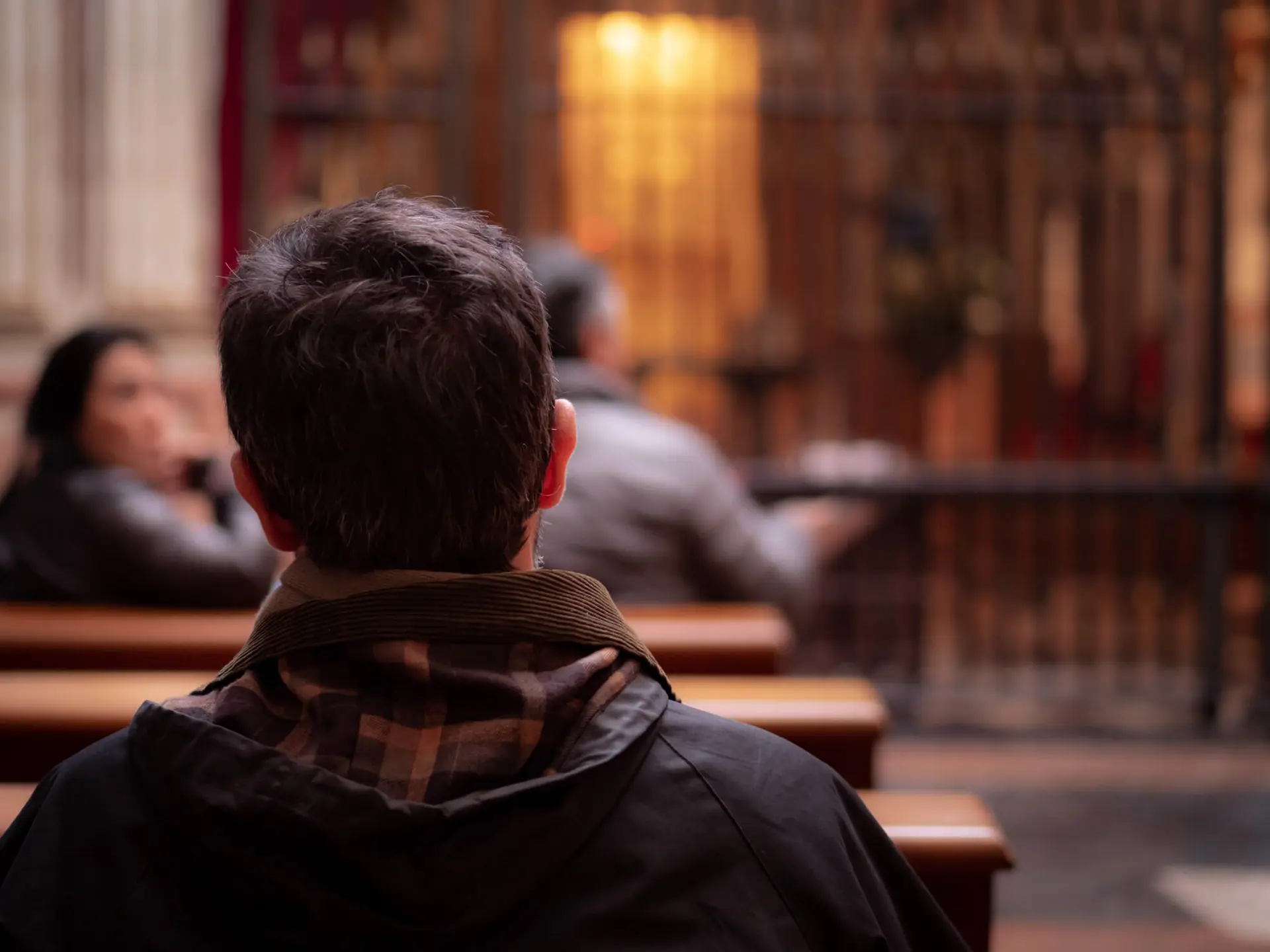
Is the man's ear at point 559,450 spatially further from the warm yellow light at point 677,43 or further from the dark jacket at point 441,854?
the warm yellow light at point 677,43

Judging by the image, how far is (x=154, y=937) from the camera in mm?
814

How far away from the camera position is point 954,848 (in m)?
1.26

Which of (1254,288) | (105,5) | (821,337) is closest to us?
(105,5)

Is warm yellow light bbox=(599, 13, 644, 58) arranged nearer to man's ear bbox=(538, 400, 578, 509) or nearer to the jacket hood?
man's ear bbox=(538, 400, 578, 509)

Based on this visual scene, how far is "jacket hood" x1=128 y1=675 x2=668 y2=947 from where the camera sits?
781 millimetres

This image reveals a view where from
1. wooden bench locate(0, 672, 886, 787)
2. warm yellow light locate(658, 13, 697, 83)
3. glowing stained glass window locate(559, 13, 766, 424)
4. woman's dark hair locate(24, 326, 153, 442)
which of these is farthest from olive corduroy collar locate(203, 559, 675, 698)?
warm yellow light locate(658, 13, 697, 83)

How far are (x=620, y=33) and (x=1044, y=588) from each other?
2.69 metres

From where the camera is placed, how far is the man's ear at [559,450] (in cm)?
96

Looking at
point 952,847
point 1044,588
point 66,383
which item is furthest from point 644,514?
point 1044,588

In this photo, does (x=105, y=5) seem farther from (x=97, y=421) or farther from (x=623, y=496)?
(x=623, y=496)

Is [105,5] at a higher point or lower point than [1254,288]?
higher

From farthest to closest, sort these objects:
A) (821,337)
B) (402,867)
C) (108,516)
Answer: (821,337) < (108,516) < (402,867)

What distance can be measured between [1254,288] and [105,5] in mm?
6896

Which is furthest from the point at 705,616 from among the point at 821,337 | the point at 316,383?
the point at 821,337
